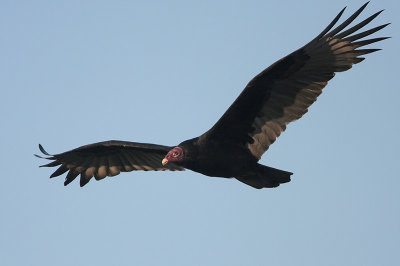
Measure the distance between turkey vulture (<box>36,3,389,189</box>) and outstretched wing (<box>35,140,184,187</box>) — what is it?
1.67m

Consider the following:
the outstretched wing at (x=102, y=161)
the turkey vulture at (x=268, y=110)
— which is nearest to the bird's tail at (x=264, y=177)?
the turkey vulture at (x=268, y=110)

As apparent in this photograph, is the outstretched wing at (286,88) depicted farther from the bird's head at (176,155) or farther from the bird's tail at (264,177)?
the bird's head at (176,155)

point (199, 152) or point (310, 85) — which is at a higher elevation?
point (310, 85)

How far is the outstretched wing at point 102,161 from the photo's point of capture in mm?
9945

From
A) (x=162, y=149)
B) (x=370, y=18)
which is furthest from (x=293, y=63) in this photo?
(x=162, y=149)

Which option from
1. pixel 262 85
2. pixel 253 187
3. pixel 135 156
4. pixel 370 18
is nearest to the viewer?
pixel 370 18

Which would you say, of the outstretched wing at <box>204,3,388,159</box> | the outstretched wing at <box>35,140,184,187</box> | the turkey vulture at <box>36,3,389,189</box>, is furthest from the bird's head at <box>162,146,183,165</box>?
the outstretched wing at <box>35,140,184,187</box>

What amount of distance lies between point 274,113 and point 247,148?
1.73 feet

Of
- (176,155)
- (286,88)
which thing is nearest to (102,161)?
(176,155)

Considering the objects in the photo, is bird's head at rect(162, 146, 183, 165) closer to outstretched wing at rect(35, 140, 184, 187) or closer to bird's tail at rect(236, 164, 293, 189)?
bird's tail at rect(236, 164, 293, 189)

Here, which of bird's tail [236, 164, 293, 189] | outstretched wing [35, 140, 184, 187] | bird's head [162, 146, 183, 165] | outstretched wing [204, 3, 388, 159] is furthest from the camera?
outstretched wing [35, 140, 184, 187]

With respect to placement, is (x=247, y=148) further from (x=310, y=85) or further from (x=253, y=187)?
(x=310, y=85)

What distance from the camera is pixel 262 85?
7.98m

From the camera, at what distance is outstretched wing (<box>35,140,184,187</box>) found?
32.6 feet
